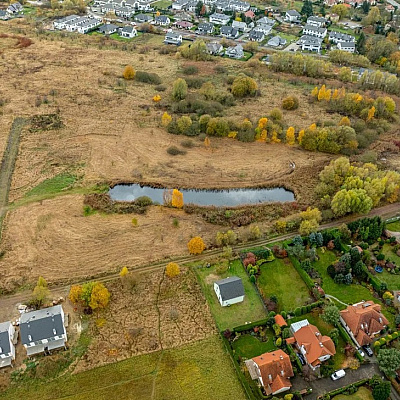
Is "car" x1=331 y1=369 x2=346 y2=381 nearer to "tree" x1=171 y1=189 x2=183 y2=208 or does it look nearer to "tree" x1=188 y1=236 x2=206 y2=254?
"tree" x1=188 y1=236 x2=206 y2=254

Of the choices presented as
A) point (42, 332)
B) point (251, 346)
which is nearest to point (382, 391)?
point (251, 346)

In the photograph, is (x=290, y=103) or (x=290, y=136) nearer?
(x=290, y=136)

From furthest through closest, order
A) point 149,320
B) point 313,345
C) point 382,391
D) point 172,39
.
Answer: point 172,39 → point 149,320 → point 313,345 → point 382,391

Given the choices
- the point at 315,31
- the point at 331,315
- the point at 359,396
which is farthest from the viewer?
the point at 315,31

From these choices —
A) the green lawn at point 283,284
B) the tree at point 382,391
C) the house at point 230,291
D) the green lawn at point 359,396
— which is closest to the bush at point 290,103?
the green lawn at point 283,284

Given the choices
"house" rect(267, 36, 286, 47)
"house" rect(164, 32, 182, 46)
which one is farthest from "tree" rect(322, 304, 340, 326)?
"house" rect(164, 32, 182, 46)

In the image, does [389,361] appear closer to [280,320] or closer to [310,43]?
[280,320]

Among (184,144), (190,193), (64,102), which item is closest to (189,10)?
(64,102)
